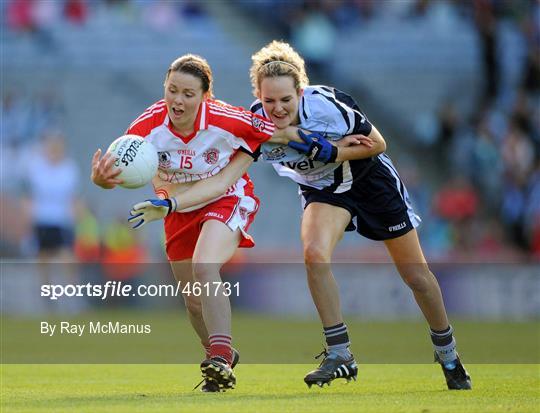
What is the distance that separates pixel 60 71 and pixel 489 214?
8.56 meters

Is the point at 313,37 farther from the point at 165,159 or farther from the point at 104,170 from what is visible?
the point at 104,170

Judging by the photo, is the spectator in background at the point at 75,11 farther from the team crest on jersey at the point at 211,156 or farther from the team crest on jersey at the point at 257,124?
the team crest on jersey at the point at 257,124

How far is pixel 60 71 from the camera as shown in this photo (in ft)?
73.9

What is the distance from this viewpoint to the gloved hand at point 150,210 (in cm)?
712

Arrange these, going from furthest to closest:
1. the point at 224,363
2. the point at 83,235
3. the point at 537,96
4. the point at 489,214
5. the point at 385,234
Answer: the point at 537,96 → the point at 489,214 → the point at 83,235 → the point at 385,234 → the point at 224,363

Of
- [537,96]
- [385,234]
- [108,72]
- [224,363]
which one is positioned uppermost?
[108,72]

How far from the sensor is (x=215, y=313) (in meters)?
7.25

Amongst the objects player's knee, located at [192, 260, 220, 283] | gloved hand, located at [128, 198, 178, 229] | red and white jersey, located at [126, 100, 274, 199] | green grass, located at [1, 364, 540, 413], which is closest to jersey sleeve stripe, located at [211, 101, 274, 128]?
red and white jersey, located at [126, 100, 274, 199]

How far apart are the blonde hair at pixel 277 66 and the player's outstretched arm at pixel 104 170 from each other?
1.16 m

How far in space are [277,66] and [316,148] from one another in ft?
1.92

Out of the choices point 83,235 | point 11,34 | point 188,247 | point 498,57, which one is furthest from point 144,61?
point 188,247

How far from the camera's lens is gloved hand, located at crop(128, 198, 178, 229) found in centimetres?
712

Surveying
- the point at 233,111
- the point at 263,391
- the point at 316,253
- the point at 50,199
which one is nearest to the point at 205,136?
the point at 233,111

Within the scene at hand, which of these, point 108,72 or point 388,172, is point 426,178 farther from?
point 388,172
